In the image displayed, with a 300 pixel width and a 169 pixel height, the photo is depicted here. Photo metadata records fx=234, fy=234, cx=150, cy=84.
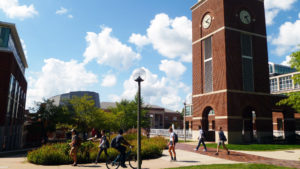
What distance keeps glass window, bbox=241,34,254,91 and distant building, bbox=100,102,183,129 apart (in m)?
54.2

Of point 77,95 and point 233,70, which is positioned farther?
point 77,95

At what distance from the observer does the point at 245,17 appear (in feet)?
99.3

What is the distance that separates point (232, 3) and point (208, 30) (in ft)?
14.1

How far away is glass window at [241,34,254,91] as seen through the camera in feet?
94.9

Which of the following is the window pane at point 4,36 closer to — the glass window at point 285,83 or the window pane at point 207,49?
the window pane at point 207,49

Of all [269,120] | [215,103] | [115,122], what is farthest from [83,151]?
[115,122]

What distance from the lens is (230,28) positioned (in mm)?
28562

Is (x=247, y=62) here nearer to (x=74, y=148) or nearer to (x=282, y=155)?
(x=282, y=155)

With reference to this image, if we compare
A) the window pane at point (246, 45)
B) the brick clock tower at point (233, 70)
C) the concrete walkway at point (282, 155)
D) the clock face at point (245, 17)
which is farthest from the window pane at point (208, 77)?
the concrete walkway at point (282, 155)

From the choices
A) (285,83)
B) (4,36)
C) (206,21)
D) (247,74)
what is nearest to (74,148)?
(247,74)

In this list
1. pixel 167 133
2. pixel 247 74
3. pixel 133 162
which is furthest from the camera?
pixel 167 133

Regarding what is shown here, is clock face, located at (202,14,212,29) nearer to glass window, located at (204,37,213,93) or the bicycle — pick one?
glass window, located at (204,37,213,93)

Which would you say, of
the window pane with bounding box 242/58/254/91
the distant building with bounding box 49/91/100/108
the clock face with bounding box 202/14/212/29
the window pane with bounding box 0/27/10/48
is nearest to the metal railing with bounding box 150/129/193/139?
the window pane with bounding box 242/58/254/91

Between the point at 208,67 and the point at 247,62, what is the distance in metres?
4.82
